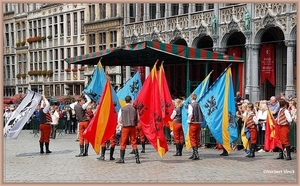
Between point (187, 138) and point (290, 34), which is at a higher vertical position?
point (290, 34)

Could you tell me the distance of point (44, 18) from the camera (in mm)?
52625

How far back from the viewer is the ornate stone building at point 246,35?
2797 centimetres

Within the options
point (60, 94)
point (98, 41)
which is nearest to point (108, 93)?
point (98, 41)

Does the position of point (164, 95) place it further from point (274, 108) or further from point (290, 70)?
point (290, 70)

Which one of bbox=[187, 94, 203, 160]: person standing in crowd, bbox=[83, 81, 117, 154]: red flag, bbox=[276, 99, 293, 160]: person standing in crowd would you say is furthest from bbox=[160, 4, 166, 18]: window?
bbox=[276, 99, 293, 160]: person standing in crowd

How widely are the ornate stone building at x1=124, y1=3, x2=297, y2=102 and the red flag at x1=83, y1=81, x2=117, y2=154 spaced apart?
1096cm

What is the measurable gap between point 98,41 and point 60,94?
748 cm

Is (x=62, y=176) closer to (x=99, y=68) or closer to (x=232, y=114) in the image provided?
(x=232, y=114)

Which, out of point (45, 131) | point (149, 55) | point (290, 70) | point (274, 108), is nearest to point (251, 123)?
point (274, 108)

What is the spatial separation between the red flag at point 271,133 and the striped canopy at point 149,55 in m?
4.12

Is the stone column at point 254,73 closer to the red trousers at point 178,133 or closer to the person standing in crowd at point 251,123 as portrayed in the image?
the person standing in crowd at point 251,123

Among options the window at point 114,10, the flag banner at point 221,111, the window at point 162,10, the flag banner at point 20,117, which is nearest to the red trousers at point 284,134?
the flag banner at point 221,111

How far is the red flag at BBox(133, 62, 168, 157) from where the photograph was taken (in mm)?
15250

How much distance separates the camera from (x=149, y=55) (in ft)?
75.6
